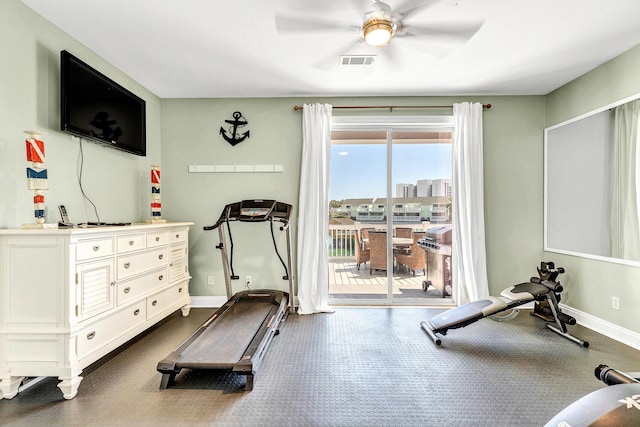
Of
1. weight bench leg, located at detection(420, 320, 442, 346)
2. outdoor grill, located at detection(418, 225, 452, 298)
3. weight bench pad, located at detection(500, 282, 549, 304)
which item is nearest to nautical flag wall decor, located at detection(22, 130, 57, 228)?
weight bench leg, located at detection(420, 320, 442, 346)

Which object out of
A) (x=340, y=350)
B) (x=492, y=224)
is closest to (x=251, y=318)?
(x=340, y=350)

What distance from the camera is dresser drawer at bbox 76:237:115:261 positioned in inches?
84.8

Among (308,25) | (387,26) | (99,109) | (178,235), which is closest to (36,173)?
(99,109)

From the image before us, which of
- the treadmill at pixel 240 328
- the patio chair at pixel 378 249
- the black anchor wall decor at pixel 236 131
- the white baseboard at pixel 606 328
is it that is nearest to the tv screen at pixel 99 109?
the black anchor wall decor at pixel 236 131

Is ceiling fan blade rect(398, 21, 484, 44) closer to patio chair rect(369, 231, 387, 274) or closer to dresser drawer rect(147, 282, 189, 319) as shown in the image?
patio chair rect(369, 231, 387, 274)

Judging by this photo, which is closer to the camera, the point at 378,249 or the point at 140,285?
the point at 140,285

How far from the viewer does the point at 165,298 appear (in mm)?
3271

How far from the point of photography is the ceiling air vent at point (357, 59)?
281 cm

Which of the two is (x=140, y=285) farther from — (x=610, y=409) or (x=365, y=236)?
(x=610, y=409)

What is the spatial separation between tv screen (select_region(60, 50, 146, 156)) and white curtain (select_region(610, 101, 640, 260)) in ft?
16.5

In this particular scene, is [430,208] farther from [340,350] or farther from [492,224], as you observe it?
[340,350]

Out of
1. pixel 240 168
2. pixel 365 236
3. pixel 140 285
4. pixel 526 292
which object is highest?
pixel 240 168

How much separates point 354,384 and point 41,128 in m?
3.04

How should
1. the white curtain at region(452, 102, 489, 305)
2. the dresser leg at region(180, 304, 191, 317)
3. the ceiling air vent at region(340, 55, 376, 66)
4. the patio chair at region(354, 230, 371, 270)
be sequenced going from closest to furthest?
the ceiling air vent at region(340, 55, 376, 66)
the dresser leg at region(180, 304, 191, 317)
the white curtain at region(452, 102, 489, 305)
the patio chair at region(354, 230, 371, 270)
